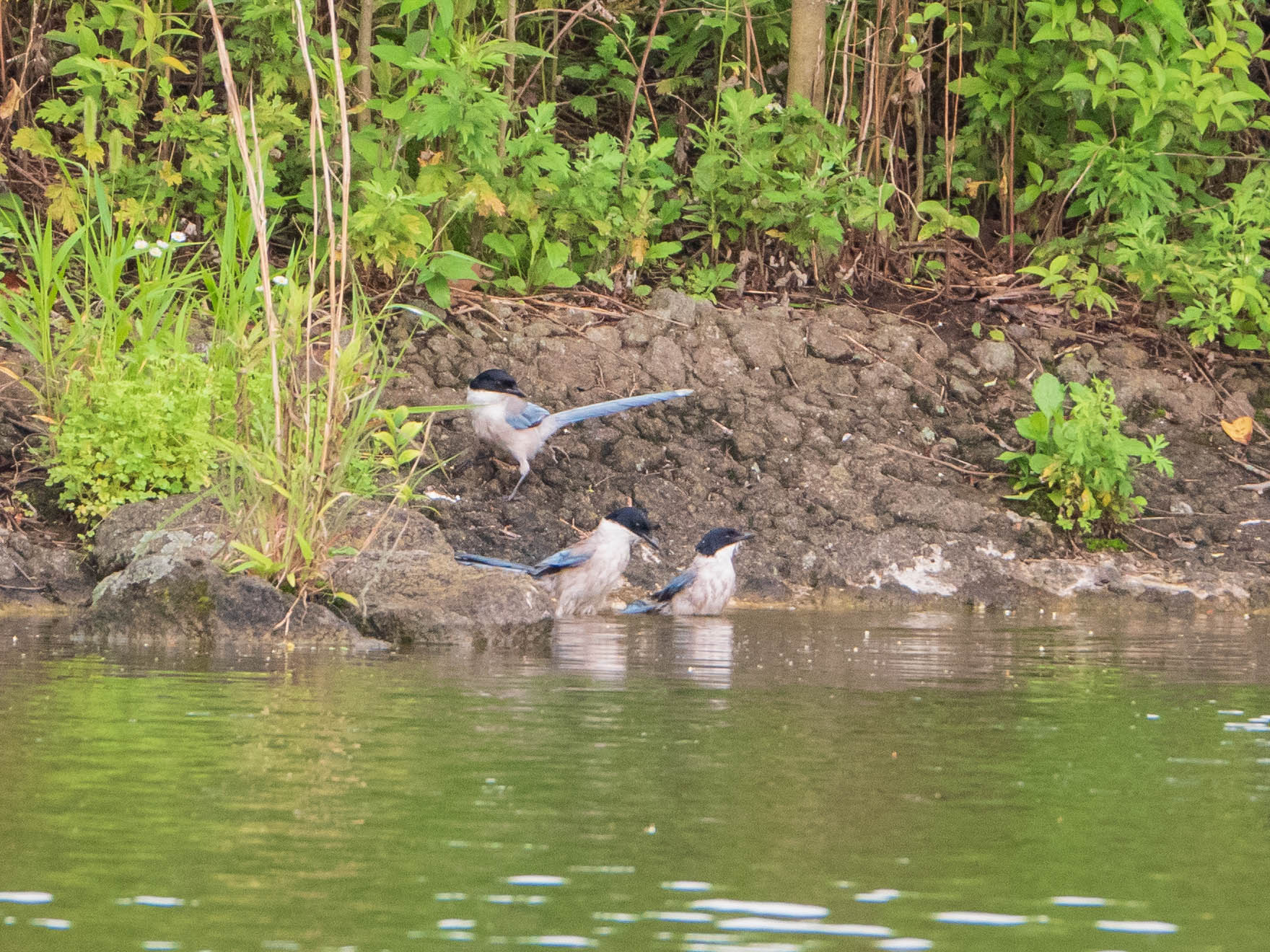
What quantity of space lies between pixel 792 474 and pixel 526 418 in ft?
4.86

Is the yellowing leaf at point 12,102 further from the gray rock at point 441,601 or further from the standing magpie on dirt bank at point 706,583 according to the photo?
the standing magpie on dirt bank at point 706,583

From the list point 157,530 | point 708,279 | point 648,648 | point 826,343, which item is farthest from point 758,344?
point 157,530

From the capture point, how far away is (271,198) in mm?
9695

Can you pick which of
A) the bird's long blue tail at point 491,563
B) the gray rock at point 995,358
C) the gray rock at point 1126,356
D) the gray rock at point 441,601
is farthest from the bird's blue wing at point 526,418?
the gray rock at point 1126,356

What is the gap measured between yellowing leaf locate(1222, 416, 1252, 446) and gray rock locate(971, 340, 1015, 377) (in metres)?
1.23

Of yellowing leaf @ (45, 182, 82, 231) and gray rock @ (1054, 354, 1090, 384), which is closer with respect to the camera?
yellowing leaf @ (45, 182, 82, 231)

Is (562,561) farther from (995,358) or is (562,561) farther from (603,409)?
(995,358)

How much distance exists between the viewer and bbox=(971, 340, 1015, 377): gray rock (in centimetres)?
1050

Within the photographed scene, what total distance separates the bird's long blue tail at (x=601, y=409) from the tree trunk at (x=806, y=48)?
2.80 m

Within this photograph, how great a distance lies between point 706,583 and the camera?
322 inches

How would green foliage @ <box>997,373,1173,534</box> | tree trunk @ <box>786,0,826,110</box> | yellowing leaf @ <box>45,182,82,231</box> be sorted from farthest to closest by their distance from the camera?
tree trunk @ <box>786,0,826,110</box>, yellowing leaf @ <box>45,182,82,231</box>, green foliage @ <box>997,373,1173,534</box>

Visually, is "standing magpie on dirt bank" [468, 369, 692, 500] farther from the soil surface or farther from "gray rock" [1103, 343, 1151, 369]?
"gray rock" [1103, 343, 1151, 369]

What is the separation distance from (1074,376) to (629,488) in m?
2.89

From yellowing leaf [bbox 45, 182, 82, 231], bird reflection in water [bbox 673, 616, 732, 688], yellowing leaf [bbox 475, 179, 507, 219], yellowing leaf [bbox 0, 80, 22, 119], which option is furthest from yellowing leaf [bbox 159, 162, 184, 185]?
bird reflection in water [bbox 673, 616, 732, 688]
